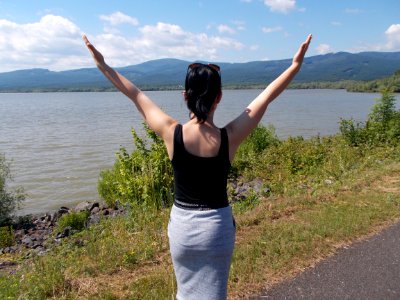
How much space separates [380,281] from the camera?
4578 mm

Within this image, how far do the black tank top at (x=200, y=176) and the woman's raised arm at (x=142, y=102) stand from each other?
0.28ft

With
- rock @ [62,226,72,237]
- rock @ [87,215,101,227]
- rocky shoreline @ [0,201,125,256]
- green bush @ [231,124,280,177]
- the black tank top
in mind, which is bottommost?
rocky shoreline @ [0,201,125,256]

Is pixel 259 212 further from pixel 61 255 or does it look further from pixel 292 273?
pixel 61 255

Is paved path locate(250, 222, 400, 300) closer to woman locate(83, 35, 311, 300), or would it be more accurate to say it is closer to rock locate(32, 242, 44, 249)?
woman locate(83, 35, 311, 300)

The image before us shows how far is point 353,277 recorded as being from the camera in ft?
15.3

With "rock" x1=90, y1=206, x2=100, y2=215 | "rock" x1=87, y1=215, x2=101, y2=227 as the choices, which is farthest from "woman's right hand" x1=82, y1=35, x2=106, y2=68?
"rock" x1=90, y1=206, x2=100, y2=215

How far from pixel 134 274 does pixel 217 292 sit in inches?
98.6

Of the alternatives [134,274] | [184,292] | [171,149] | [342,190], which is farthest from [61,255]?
[342,190]

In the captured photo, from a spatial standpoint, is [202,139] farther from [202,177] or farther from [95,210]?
[95,210]

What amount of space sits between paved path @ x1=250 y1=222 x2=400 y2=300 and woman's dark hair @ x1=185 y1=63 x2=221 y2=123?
8.54ft

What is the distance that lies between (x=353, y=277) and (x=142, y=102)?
3366 mm

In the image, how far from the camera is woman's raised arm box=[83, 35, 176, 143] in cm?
252

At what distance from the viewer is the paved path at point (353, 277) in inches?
170

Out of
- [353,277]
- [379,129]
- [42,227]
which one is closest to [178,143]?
[353,277]
